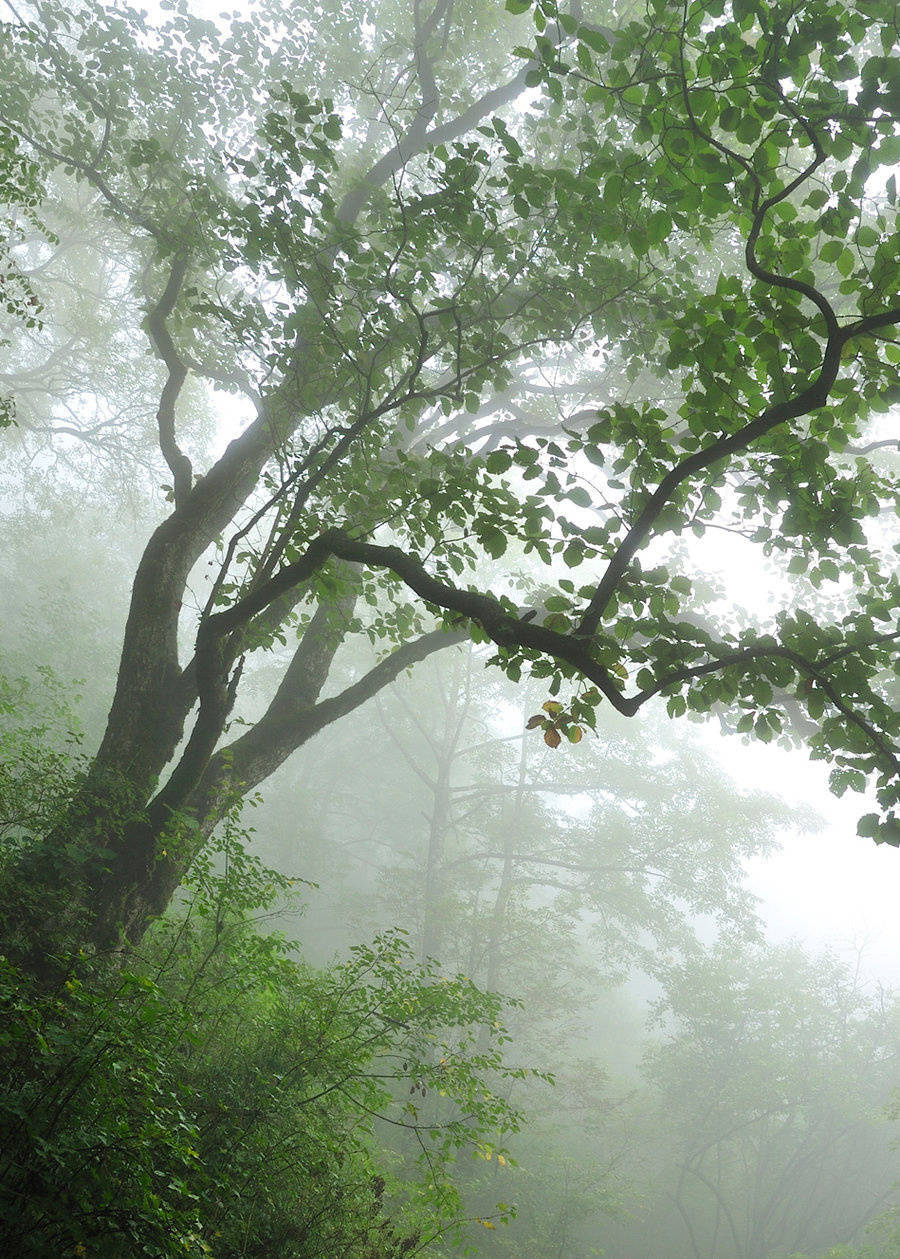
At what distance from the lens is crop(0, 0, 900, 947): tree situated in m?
2.27

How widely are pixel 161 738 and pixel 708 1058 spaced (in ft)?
57.4

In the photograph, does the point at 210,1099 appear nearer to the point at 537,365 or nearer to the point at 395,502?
the point at 395,502

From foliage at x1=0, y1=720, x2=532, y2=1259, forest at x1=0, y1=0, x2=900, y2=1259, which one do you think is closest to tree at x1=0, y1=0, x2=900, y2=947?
forest at x1=0, y1=0, x2=900, y2=1259

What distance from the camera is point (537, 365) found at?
5004 mm

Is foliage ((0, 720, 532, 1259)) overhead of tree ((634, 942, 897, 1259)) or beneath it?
beneath

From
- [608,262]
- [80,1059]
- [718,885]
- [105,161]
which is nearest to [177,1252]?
[80,1059]

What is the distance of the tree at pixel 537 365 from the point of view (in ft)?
7.46

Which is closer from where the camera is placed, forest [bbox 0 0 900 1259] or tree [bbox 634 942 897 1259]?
forest [bbox 0 0 900 1259]

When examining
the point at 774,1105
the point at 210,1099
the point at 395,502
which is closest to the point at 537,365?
the point at 395,502

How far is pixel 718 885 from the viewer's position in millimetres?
15602

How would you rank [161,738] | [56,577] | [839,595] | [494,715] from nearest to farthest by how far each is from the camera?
[161,738]
[839,595]
[494,715]
[56,577]

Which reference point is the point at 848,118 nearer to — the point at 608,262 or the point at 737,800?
the point at 608,262

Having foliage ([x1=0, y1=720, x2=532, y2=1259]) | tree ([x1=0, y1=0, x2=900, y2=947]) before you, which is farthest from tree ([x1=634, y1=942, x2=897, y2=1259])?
tree ([x1=0, y1=0, x2=900, y2=947])

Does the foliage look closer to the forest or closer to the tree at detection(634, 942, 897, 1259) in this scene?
the forest
